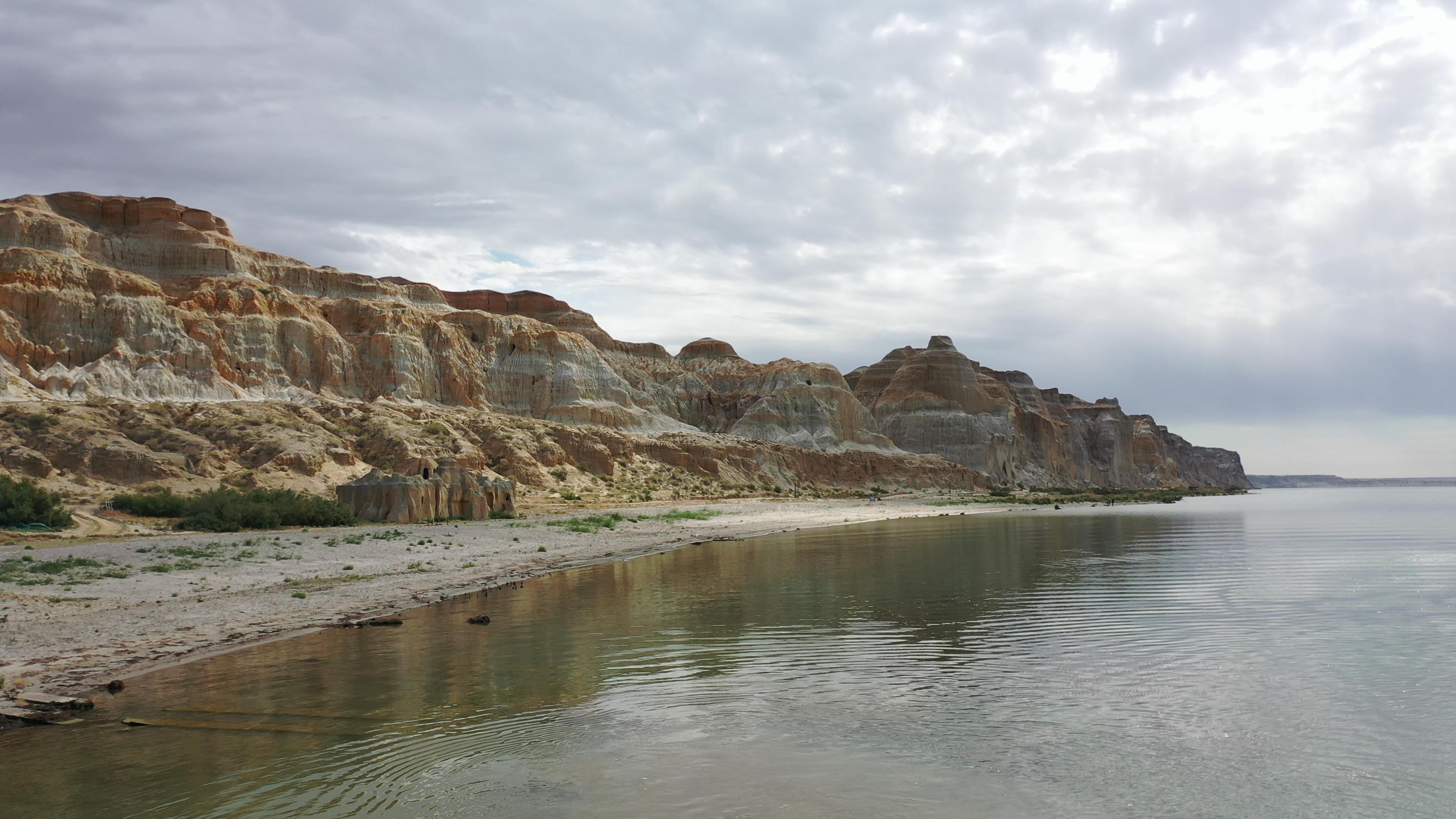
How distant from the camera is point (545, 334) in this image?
99750mm

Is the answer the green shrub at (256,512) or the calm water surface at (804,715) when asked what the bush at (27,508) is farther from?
the calm water surface at (804,715)

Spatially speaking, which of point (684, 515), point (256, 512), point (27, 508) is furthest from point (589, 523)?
point (27, 508)

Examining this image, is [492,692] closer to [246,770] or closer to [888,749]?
[246,770]

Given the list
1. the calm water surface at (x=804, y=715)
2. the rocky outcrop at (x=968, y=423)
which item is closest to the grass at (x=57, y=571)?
the calm water surface at (x=804, y=715)

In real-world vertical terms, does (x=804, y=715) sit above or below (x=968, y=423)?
below

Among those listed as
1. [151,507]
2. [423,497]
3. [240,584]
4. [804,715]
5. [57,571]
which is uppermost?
[423,497]

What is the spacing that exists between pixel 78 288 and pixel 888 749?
78487mm

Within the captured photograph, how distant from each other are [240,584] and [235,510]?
1570 cm

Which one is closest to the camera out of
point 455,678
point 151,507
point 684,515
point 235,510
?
point 455,678

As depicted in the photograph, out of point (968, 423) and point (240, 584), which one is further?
point (968, 423)

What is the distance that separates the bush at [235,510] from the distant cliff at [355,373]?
935cm

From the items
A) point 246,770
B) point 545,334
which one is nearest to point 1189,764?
point 246,770

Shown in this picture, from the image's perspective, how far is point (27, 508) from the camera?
95.7 ft

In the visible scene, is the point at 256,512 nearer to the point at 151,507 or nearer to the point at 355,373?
the point at 151,507
